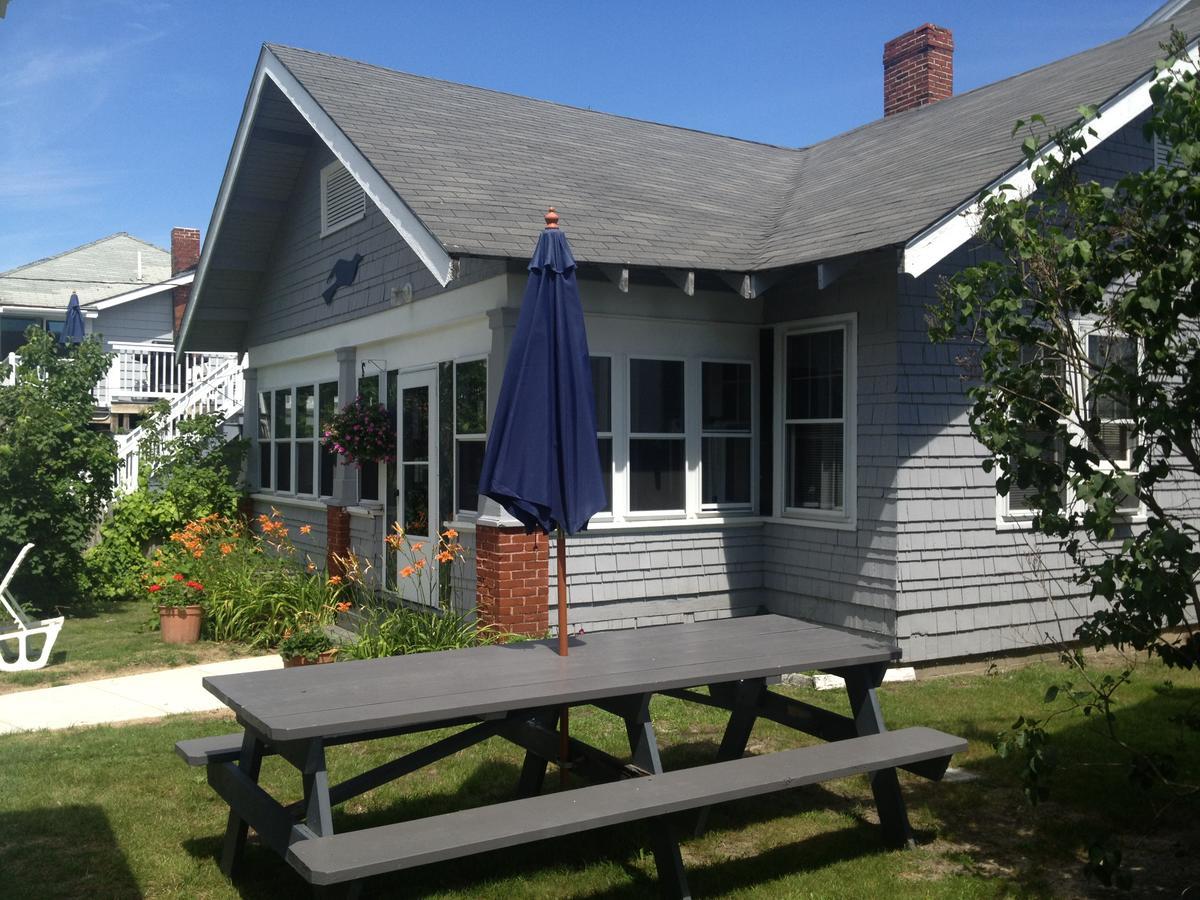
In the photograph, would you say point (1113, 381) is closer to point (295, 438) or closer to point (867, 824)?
point (867, 824)

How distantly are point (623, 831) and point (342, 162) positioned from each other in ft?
22.6

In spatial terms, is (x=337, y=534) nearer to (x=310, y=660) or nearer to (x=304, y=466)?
(x=304, y=466)

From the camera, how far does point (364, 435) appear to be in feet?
37.3

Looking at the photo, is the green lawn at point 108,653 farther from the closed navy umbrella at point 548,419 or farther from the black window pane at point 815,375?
the closed navy umbrella at point 548,419

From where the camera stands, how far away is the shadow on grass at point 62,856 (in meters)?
4.78

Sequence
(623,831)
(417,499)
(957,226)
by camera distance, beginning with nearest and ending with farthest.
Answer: (623,831) → (957,226) → (417,499)

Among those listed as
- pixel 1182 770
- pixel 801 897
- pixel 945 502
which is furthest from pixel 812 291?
pixel 801 897

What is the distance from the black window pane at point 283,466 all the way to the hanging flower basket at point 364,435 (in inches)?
137

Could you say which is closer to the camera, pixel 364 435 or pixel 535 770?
pixel 535 770

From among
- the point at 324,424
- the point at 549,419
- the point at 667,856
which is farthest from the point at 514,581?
the point at 324,424

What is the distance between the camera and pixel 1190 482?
1038 centimetres

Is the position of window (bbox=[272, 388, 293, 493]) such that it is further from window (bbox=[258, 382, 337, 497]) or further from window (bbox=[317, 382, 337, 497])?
window (bbox=[317, 382, 337, 497])

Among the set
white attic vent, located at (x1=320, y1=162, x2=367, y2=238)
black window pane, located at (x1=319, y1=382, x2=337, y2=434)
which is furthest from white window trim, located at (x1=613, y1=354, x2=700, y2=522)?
black window pane, located at (x1=319, y1=382, x2=337, y2=434)

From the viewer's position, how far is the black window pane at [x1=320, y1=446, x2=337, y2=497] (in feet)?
44.0
